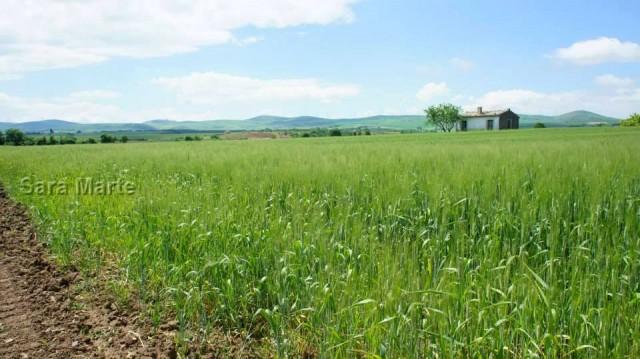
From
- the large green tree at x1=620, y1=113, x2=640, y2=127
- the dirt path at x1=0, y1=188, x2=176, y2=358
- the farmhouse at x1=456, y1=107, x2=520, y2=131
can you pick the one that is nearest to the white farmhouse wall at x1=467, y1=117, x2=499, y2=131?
the farmhouse at x1=456, y1=107, x2=520, y2=131

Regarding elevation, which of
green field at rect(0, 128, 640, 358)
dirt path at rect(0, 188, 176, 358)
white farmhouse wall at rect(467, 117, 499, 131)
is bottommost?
dirt path at rect(0, 188, 176, 358)

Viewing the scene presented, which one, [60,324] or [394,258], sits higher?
[394,258]

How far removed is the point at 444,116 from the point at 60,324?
122 metres

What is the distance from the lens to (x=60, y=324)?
4344 mm

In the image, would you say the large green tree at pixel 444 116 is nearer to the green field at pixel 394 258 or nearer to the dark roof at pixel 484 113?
the dark roof at pixel 484 113

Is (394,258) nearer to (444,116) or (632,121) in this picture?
(632,121)

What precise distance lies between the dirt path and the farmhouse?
336 feet

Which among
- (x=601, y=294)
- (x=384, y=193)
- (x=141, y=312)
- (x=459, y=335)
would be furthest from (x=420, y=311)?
(x=384, y=193)

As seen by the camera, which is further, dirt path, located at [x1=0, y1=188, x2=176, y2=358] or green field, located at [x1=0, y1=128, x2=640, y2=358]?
dirt path, located at [x1=0, y1=188, x2=176, y2=358]

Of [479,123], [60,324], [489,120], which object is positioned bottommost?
[60,324]

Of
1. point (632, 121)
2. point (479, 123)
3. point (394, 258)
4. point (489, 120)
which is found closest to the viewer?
Answer: point (394, 258)

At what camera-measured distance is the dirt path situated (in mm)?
3818

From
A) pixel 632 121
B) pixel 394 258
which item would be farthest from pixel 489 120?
pixel 394 258

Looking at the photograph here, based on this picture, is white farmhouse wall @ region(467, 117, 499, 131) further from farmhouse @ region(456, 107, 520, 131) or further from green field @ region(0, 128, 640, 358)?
green field @ region(0, 128, 640, 358)
